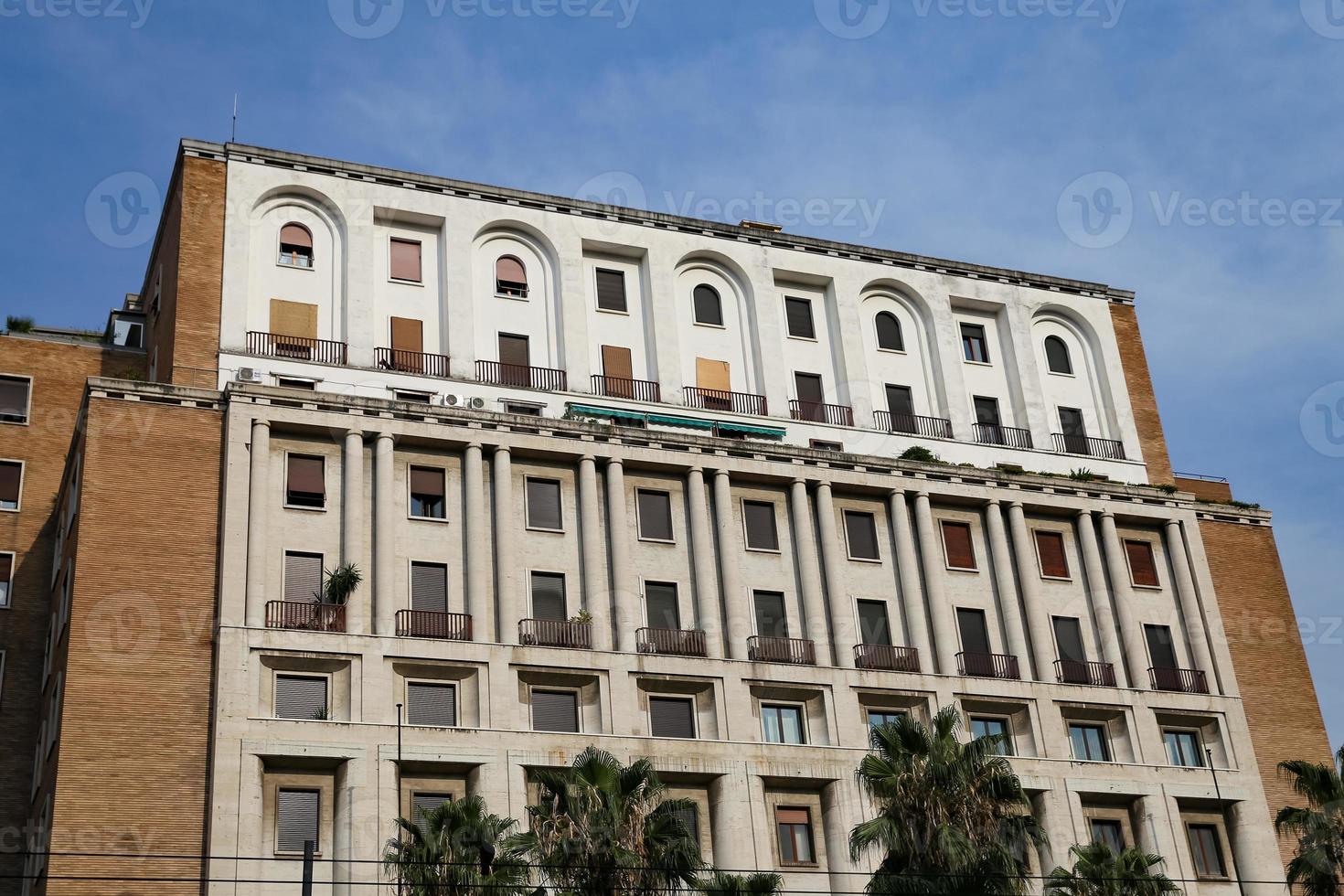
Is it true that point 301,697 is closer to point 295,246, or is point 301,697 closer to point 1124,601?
point 295,246

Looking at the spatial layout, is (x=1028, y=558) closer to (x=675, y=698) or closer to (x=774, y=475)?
(x=774, y=475)

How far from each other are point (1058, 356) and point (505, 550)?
23.7m

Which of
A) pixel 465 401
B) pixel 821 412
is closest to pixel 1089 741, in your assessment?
pixel 821 412

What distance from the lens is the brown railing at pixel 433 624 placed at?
42.8m

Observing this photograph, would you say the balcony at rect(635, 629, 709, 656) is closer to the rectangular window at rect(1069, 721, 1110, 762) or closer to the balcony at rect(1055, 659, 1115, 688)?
the balcony at rect(1055, 659, 1115, 688)

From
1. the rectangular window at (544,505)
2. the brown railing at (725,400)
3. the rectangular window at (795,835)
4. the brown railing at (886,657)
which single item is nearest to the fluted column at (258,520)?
the rectangular window at (544,505)

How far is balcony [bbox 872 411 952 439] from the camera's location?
5356cm

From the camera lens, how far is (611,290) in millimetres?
52469

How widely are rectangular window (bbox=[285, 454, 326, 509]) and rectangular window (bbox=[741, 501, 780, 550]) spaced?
1242 centimetres

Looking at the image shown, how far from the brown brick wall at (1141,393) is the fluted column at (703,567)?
18.0m

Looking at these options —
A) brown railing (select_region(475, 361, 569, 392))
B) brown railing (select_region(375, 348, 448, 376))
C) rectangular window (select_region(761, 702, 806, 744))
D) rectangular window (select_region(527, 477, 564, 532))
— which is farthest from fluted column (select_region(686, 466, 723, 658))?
brown railing (select_region(375, 348, 448, 376))

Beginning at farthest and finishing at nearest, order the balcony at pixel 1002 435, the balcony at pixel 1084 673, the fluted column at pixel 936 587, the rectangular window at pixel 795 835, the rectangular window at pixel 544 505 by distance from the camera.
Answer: the balcony at pixel 1002 435 < the balcony at pixel 1084 673 < the fluted column at pixel 936 587 < the rectangular window at pixel 544 505 < the rectangular window at pixel 795 835

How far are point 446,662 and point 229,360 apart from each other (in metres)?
11.0

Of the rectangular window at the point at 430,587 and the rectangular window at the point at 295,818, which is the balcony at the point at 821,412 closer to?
the rectangular window at the point at 430,587
